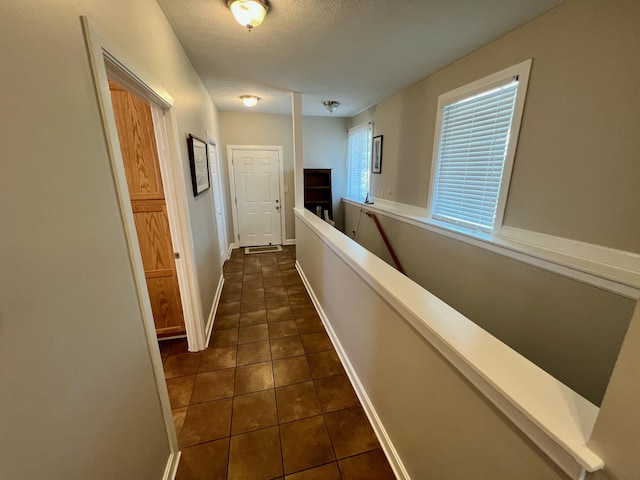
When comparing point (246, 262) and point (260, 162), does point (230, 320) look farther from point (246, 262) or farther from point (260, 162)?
point (260, 162)

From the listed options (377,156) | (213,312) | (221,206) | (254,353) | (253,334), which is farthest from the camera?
(221,206)

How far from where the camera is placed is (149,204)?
2014 mm

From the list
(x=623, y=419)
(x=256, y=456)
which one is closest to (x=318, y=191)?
(x=256, y=456)

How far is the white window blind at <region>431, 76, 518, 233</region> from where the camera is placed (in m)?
2.10

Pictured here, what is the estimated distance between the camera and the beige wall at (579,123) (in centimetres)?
138

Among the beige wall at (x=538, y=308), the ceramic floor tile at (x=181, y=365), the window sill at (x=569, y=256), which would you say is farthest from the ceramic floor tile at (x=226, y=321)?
the window sill at (x=569, y=256)

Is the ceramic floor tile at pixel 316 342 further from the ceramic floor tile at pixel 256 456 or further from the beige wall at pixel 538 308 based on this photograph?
the beige wall at pixel 538 308

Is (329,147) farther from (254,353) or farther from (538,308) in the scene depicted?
(538,308)

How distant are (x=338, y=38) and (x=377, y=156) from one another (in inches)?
87.0

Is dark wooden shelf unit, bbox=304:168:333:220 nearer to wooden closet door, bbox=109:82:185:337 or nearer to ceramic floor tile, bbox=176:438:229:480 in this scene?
wooden closet door, bbox=109:82:185:337

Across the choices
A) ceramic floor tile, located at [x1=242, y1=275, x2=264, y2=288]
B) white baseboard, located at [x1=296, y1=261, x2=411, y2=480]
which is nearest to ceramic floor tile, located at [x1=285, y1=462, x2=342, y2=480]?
white baseboard, located at [x1=296, y1=261, x2=411, y2=480]

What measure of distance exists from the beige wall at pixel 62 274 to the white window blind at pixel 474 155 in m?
2.53

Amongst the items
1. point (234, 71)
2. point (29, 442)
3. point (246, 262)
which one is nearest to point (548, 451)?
point (29, 442)

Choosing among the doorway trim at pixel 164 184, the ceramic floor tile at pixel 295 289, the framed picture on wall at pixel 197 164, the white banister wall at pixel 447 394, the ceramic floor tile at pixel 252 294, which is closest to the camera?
the white banister wall at pixel 447 394
